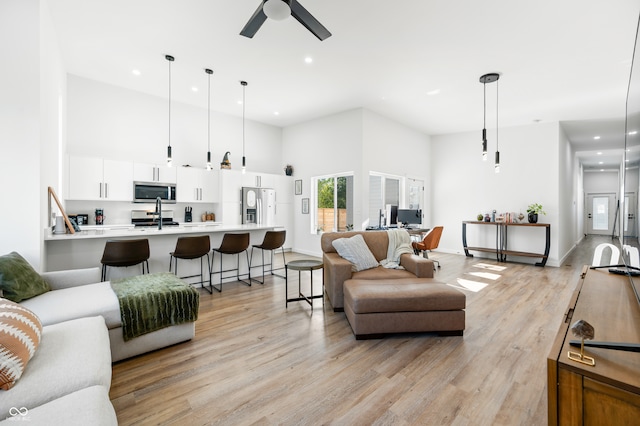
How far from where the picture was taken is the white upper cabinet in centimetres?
544

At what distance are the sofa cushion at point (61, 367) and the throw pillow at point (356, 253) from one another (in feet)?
7.99

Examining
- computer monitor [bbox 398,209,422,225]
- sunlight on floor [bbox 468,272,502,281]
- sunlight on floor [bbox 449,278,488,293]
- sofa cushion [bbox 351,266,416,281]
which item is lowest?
sunlight on floor [bbox 449,278,488,293]

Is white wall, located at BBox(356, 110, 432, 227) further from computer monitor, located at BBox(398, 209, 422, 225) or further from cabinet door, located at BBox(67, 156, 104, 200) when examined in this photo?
cabinet door, located at BBox(67, 156, 104, 200)

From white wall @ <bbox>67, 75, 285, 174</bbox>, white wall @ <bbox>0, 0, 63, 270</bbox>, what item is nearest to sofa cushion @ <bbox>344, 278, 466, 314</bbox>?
white wall @ <bbox>0, 0, 63, 270</bbox>

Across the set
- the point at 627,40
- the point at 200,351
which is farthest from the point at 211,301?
the point at 627,40

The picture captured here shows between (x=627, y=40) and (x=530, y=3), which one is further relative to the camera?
(x=627, y=40)

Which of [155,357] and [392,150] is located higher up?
[392,150]

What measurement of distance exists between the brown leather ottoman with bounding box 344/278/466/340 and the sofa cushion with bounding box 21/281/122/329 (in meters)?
2.04

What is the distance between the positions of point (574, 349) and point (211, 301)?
144 inches

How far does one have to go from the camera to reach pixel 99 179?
5.03m

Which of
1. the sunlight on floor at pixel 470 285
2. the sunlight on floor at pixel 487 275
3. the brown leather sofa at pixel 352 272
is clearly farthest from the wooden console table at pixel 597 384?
the sunlight on floor at pixel 487 275

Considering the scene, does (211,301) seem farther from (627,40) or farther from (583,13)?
(627,40)

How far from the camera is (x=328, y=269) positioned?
355cm

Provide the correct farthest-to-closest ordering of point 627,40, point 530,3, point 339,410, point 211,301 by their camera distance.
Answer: point 211,301 < point 627,40 < point 530,3 < point 339,410
